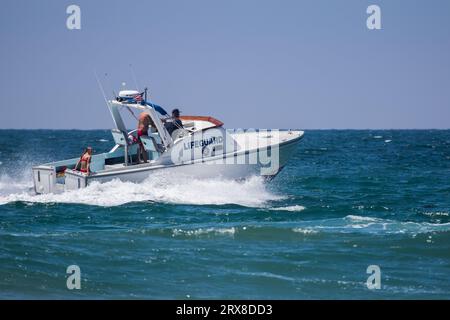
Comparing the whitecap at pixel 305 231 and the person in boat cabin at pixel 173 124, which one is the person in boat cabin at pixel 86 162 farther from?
the whitecap at pixel 305 231

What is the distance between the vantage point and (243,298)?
460 inches

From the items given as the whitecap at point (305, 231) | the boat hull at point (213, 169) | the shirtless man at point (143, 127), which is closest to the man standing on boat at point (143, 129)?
the shirtless man at point (143, 127)

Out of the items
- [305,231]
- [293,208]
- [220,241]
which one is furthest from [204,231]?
[293,208]

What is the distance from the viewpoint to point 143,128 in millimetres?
20812

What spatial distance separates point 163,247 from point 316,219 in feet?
15.2

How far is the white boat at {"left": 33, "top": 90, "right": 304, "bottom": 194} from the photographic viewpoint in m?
20.1

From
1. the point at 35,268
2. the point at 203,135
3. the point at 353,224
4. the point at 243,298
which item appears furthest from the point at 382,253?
the point at 203,135

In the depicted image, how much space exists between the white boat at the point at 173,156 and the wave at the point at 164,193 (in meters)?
0.20

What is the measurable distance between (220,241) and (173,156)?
17.7ft

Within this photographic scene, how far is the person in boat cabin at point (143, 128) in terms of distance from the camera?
2067cm

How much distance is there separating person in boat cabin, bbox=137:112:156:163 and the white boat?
0.15 meters

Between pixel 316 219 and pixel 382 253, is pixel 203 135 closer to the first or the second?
pixel 316 219
